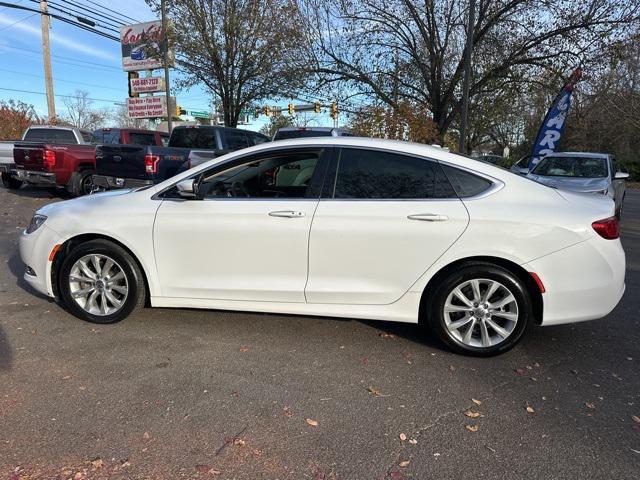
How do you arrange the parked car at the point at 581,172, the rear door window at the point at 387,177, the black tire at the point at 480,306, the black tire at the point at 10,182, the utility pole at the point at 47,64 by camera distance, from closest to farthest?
the black tire at the point at 480,306 < the rear door window at the point at 387,177 < the parked car at the point at 581,172 < the black tire at the point at 10,182 < the utility pole at the point at 47,64

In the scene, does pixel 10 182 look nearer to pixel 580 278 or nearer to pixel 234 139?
pixel 234 139

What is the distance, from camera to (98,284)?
13.9ft

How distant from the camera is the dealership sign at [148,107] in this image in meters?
25.3

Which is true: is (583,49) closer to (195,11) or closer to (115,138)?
(195,11)

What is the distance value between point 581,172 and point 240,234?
9.05 m

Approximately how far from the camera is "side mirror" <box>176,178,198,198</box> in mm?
3977

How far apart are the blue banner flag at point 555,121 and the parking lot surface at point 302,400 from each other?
39.4ft

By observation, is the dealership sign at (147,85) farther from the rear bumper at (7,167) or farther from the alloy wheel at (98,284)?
the alloy wheel at (98,284)

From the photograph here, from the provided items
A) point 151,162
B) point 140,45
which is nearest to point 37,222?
point 151,162

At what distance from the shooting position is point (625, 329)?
14.5ft

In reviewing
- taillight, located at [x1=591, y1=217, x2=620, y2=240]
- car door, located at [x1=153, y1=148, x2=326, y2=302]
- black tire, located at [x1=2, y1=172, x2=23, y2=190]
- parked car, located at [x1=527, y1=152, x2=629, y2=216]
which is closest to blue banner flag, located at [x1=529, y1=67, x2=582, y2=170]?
parked car, located at [x1=527, y1=152, x2=629, y2=216]

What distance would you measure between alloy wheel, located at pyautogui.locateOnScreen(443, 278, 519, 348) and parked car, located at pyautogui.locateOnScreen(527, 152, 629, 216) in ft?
21.6

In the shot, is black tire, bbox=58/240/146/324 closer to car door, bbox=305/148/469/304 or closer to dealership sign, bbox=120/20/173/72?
car door, bbox=305/148/469/304

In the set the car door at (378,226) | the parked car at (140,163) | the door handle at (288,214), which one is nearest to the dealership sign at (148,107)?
the parked car at (140,163)
